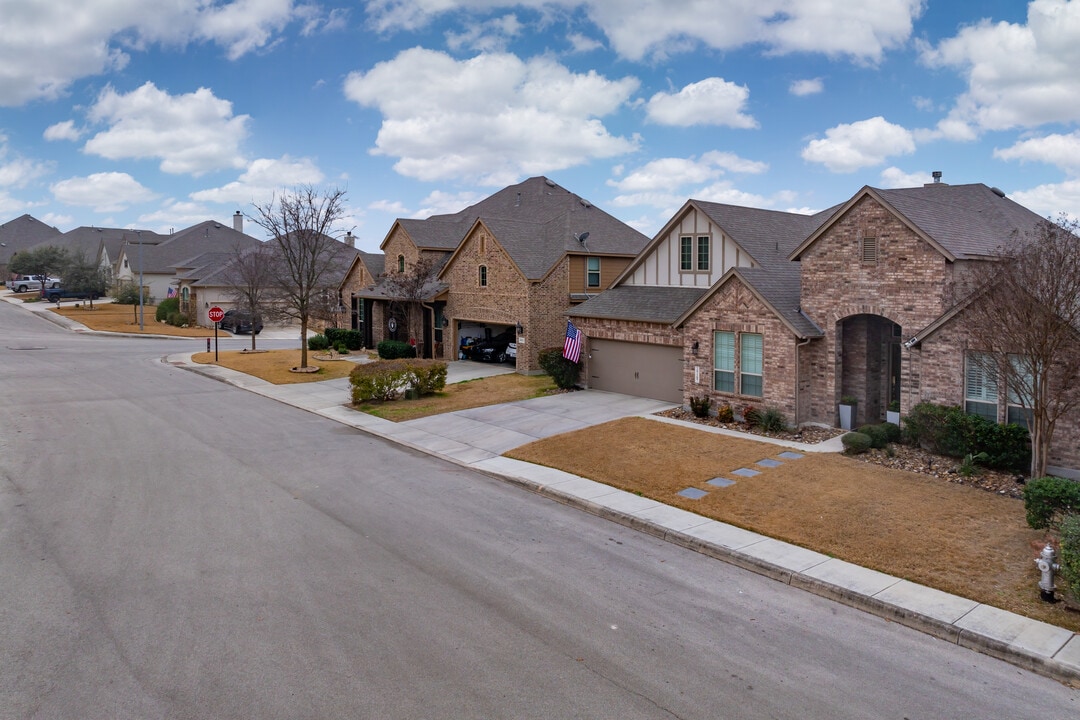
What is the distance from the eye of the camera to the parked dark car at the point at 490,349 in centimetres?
3344

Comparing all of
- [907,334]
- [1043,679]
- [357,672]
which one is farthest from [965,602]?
[907,334]

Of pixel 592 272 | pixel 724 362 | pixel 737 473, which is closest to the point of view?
pixel 737 473

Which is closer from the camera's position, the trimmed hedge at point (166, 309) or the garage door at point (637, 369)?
the garage door at point (637, 369)

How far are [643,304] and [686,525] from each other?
45.0 feet

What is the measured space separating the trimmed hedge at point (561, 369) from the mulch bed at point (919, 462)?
23.3 feet

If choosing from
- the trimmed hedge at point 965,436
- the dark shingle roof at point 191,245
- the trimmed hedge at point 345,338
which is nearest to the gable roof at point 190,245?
the dark shingle roof at point 191,245

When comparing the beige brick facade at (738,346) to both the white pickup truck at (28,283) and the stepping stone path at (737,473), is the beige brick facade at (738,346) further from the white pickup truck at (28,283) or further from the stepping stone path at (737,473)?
the white pickup truck at (28,283)

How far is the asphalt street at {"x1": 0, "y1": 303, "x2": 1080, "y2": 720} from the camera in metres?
6.83

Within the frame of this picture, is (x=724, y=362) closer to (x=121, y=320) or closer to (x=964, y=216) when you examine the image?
(x=964, y=216)

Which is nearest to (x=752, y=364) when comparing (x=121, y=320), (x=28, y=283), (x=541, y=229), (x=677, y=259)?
(x=677, y=259)

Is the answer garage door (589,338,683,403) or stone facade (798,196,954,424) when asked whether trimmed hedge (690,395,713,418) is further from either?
stone facade (798,196,954,424)

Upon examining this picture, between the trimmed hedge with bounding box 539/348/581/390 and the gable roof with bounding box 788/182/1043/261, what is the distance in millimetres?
9167

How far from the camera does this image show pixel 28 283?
77.9m

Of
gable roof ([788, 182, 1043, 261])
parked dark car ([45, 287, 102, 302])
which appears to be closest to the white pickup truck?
parked dark car ([45, 287, 102, 302])
